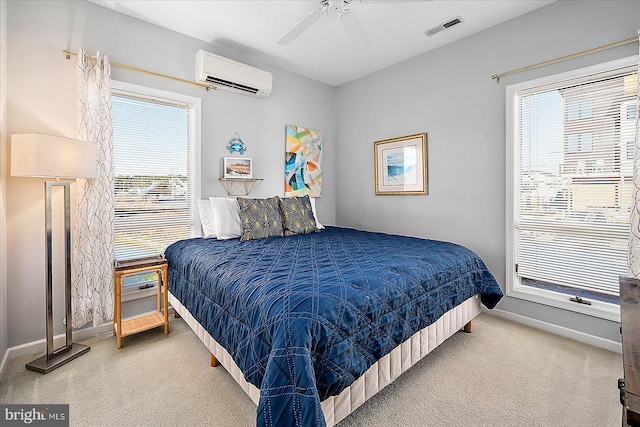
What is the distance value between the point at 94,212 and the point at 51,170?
568 mm

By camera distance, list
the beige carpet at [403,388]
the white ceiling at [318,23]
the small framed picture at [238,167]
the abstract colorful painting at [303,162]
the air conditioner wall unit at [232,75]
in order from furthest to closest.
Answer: the abstract colorful painting at [303,162] < the small framed picture at [238,167] < the air conditioner wall unit at [232,75] < the white ceiling at [318,23] < the beige carpet at [403,388]

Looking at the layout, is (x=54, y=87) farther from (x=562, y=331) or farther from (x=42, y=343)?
(x=562, y=331)

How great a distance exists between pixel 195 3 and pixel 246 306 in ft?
8.62

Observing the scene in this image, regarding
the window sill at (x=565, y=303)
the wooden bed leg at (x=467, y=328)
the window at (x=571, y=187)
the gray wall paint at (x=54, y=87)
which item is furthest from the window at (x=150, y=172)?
the window sill at (x=565, y=303)

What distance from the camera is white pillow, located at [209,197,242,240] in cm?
289

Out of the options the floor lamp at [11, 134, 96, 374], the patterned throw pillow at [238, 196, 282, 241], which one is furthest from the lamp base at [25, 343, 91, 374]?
the patterned throw pillow at [238, 196, 282, 241]

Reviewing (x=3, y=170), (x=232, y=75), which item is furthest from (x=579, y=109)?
(x=3, y=170)

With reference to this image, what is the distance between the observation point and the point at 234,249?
7.96 ft

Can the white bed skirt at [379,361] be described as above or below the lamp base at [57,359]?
above

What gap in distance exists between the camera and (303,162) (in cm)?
418

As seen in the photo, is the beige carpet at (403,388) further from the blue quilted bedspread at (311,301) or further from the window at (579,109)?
the window at (579,109)

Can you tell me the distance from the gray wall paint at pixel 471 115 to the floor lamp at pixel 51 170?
10.4ft

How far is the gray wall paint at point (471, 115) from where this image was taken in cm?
244

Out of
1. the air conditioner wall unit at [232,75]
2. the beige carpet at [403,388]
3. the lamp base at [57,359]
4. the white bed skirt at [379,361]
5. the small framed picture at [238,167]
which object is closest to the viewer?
the white bed skirt at [379,361]
